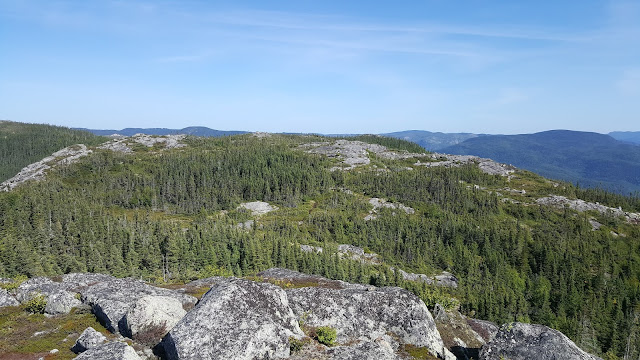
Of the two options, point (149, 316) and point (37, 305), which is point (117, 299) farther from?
point (37, 305)

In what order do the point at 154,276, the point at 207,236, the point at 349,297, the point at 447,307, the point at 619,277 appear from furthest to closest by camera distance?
the point at 619,277, the point at 207,236, the point at 154,276, the point at 447,307, the point at 349,297

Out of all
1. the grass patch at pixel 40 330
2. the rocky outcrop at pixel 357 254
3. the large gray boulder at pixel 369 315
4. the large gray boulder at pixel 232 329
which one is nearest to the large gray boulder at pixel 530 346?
the large gray boulder at pixel 369 315

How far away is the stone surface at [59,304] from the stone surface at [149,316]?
37.3ft

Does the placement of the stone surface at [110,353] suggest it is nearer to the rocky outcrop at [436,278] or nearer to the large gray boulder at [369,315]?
the large gray boulder at [369,315]

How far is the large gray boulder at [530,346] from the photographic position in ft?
82.5

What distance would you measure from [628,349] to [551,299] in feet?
132

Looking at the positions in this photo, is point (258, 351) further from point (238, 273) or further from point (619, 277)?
point (619, 277)

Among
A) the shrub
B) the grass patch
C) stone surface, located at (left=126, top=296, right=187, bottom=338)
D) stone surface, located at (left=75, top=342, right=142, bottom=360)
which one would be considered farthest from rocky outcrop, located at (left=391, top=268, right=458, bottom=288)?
stone surface, located at (left=75, top=342, right=142, bottom=360)

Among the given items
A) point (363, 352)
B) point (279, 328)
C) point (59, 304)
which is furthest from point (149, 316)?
point (363, 352)

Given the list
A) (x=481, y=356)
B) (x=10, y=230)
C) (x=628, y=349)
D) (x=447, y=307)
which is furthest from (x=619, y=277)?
(x=10, y=230)

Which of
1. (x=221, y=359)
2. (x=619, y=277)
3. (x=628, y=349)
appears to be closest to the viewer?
(x=221, y=359)

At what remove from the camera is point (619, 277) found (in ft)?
573

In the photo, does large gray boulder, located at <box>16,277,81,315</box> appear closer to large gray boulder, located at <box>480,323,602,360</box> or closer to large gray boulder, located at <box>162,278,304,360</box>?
large gray boulder, located at <box>162,278,304,360</box>

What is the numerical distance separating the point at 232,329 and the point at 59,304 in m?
22.3
